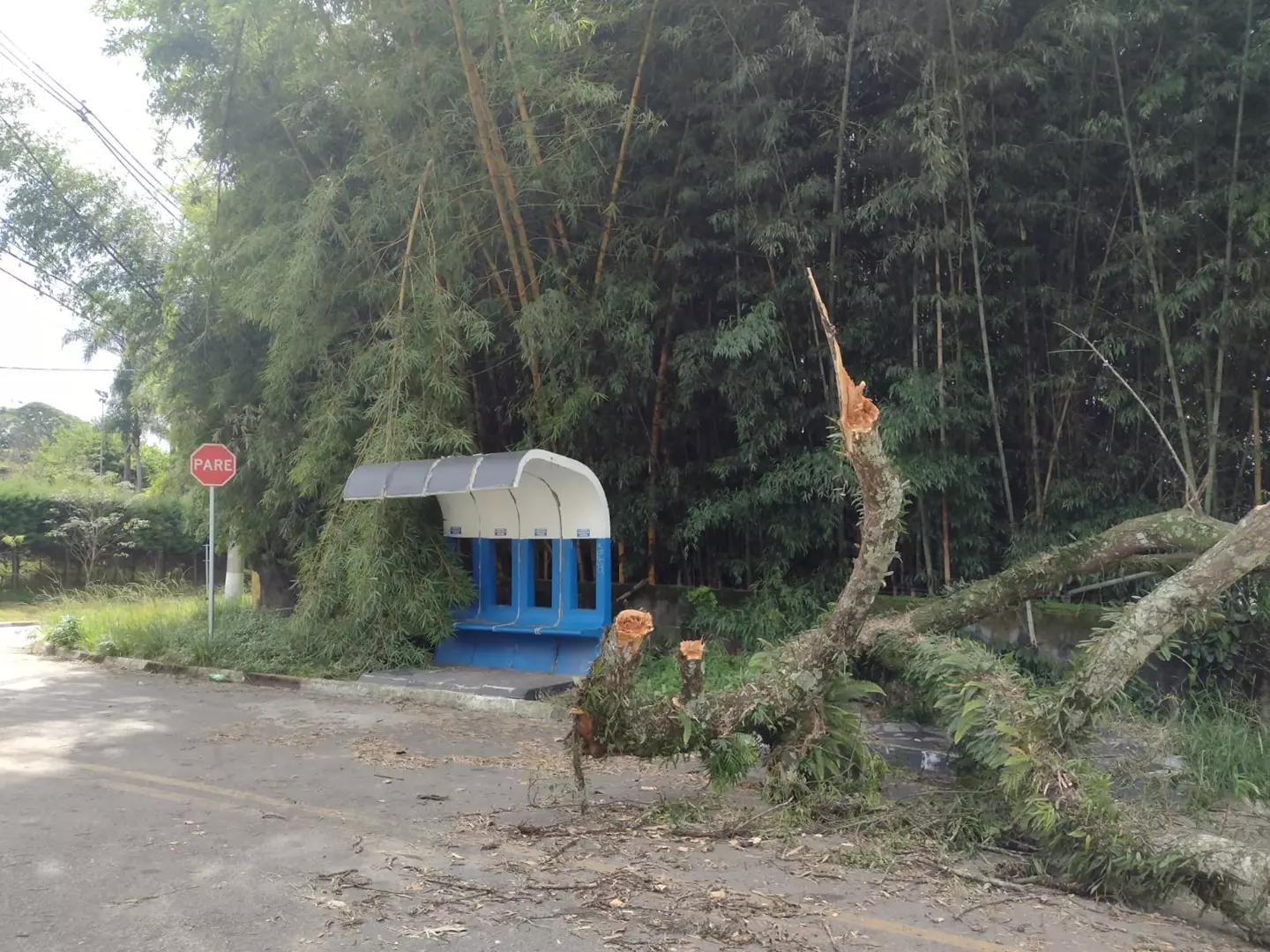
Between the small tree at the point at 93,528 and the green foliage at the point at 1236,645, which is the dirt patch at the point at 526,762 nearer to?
the green foliage at the point at 1236,645

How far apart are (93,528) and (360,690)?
52.6ft

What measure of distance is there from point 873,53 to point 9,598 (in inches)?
908

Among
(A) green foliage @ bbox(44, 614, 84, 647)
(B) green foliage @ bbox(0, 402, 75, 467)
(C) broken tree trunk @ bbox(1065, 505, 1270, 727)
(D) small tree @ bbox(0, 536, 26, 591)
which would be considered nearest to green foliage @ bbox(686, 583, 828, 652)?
(C) broken tree trunk @ bbox(1065, 505, 1270, 727)

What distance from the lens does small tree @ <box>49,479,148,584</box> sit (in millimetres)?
23141

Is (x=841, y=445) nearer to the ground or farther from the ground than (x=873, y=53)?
nearer to the ground

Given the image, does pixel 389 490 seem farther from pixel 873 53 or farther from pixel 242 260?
pixel 873 53

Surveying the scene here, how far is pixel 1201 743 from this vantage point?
21.1ft

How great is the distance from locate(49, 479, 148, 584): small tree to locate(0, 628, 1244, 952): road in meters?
17.5

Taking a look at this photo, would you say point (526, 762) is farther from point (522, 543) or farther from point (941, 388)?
point (941, 388)

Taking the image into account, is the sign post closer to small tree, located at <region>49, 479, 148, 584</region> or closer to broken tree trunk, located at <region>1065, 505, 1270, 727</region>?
broken tree trunk, located at <region>1065, 505, 1270, 727</region>

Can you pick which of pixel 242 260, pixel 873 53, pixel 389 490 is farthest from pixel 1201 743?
pixel 242 260

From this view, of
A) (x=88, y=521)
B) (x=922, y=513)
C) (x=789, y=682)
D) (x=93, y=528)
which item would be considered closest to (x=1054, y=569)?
(x=922, y=513)

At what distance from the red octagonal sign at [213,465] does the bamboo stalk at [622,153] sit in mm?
4994

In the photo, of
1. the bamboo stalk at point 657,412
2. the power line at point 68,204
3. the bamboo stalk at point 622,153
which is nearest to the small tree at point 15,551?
the power line at point 68,204
